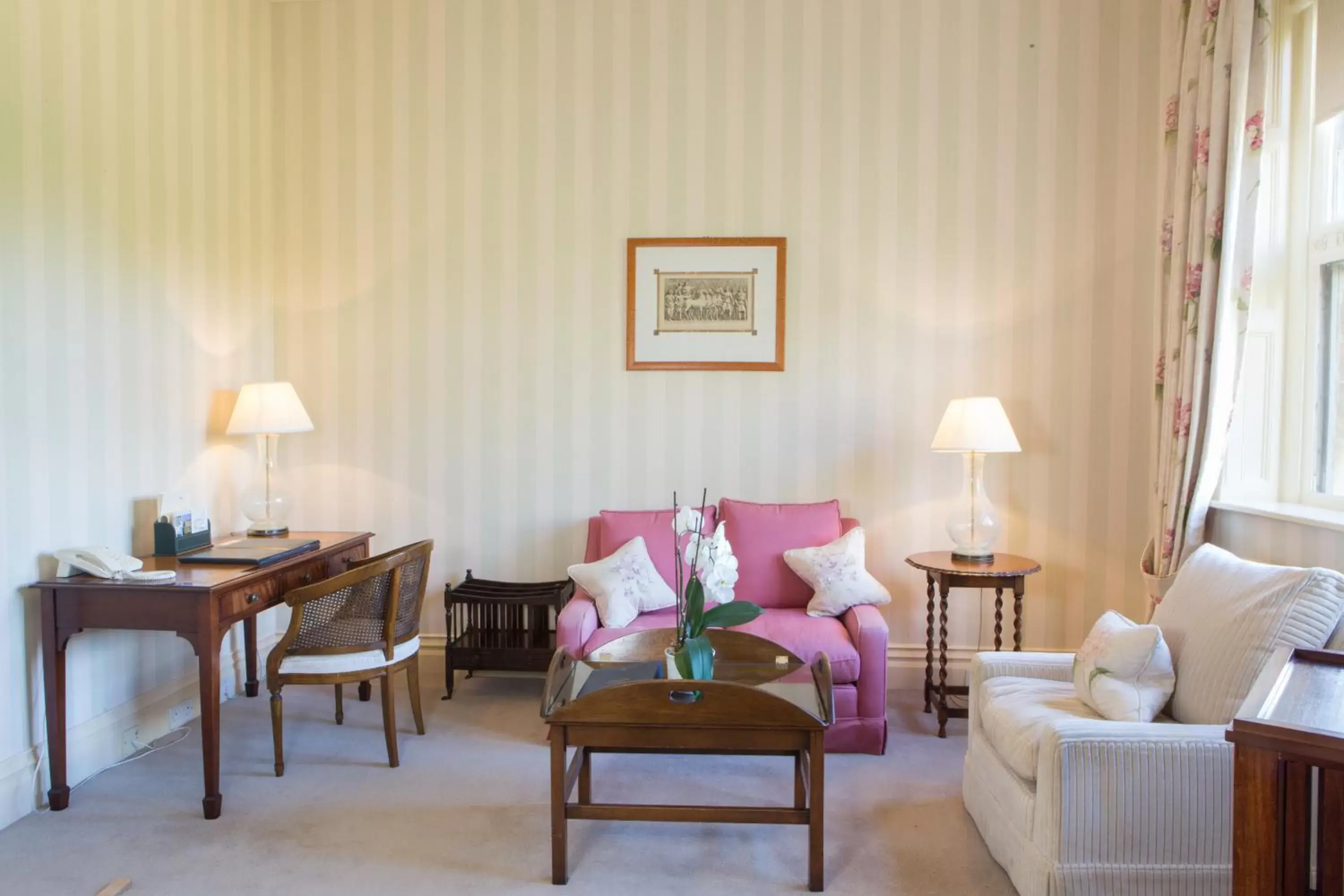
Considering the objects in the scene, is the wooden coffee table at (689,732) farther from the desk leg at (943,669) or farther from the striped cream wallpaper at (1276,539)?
the striped cream wallpaper at (1276,539)

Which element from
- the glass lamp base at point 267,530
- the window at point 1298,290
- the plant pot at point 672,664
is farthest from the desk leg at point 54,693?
the window at point 1298,290

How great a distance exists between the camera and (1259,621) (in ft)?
7.22

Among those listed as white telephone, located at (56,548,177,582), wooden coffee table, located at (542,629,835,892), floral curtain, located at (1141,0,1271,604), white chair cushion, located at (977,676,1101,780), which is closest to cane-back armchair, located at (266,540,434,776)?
white telephone, located at (56,548,177,582)

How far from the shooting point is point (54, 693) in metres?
2.79

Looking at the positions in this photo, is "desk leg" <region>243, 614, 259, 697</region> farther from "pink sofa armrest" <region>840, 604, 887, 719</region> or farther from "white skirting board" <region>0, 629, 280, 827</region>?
"pink sofa armrest" <region>840, 604, 887, 719</region>

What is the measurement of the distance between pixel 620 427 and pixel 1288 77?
3.09m

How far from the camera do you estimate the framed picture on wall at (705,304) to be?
416 centimetres

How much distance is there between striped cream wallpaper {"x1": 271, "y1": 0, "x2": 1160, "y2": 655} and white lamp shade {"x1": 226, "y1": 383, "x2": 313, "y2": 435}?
1.87 feet

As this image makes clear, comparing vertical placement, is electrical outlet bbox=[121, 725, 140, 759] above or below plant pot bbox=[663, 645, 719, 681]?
below

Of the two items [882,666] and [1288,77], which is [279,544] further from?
[1288,77]

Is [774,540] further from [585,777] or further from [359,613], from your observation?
[359,613]

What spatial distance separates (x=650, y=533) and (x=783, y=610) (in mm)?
700

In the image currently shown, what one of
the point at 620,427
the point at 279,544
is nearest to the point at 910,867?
the point at 620,427

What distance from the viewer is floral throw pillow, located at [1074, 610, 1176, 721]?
7.69ft
